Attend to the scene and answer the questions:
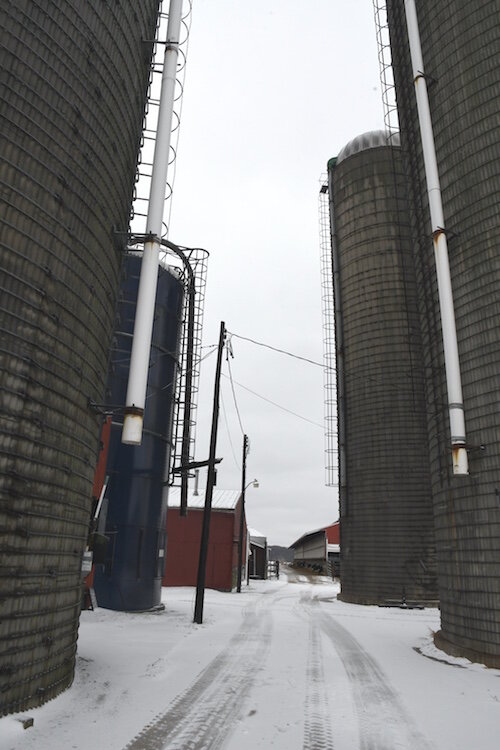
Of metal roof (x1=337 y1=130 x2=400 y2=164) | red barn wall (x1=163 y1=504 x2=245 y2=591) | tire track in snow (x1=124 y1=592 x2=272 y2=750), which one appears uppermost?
metal roof (x1=337 y1=130 x2=400 y2=164)

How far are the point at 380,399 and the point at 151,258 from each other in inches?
700

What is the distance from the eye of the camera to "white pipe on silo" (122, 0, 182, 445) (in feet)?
26.7

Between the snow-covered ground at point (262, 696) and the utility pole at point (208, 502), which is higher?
the utility pole at point (208, 502)

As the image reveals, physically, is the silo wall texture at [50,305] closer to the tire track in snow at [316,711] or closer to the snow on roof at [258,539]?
the tire track in snow at [316,711]

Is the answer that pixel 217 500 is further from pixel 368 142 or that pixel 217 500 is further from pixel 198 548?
pixel 368 142

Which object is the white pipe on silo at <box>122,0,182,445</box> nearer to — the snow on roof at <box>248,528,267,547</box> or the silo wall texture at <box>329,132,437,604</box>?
the silo wall texture at <box>329,132,437,604</box>

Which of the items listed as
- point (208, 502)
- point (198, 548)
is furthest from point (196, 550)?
point (208, 502)

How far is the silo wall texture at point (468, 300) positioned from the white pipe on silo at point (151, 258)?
6565 millimetres

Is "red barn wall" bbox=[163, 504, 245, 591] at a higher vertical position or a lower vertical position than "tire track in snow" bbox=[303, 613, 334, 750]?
higher

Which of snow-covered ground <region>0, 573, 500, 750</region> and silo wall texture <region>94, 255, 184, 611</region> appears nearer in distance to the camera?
snow-covered ground <region>0, 573, 500, 750</region>

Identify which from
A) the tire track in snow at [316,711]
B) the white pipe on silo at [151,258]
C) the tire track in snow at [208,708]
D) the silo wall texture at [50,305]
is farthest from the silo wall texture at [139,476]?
the silo wall texture at [50,305]

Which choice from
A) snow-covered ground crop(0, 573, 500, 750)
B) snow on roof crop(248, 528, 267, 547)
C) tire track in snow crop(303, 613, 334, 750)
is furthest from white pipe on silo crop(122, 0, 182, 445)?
snow on roof crop(248, 528, 267, 547)

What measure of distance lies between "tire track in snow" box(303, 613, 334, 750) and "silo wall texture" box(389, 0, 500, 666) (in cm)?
314

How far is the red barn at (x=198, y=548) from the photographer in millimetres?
30438
